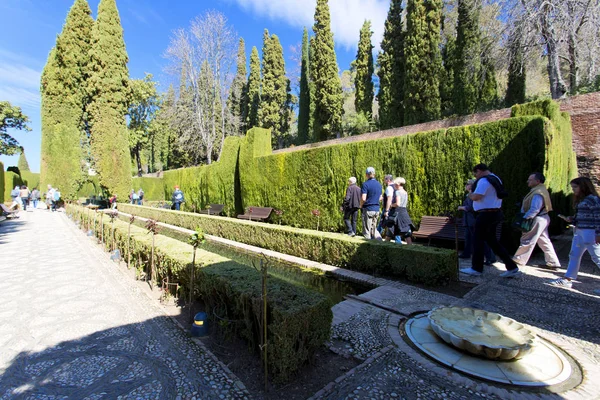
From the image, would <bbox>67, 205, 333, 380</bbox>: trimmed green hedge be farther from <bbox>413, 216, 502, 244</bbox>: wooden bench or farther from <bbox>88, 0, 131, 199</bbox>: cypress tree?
<bbox>88, 0, 131, 199</bbox>: cypress tree

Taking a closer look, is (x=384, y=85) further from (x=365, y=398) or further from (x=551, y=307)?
(x=365, y=398)

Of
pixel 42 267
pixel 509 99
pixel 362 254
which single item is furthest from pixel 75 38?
pixel 509 99

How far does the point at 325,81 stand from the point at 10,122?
2594 centimetres

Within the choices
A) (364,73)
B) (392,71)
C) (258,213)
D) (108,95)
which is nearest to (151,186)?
(108,95)

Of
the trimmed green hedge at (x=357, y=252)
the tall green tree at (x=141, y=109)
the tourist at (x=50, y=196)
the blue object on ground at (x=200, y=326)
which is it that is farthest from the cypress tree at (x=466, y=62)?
the tall green tree at (x=141, y=109)

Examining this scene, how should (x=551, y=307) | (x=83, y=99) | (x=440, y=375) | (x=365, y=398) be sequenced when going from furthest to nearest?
1. (x=83, y=99)
2. (x=551, y=307)
3. (x=440, y=375)
4. (x=365, y=398)

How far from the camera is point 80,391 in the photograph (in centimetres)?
203

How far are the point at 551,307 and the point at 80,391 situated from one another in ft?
→ 15.7

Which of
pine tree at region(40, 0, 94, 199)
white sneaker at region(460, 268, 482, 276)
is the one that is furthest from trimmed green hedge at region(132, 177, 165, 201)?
white sneaker at region(460, 268, 482, 276)

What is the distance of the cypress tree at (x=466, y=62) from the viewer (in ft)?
49.6

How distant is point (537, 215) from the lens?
14.8 ft

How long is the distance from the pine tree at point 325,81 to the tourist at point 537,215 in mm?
18187

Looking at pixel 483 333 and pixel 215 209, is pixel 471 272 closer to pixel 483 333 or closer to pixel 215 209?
pixel 483 333

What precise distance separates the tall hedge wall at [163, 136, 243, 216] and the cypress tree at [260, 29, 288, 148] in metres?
11.2
